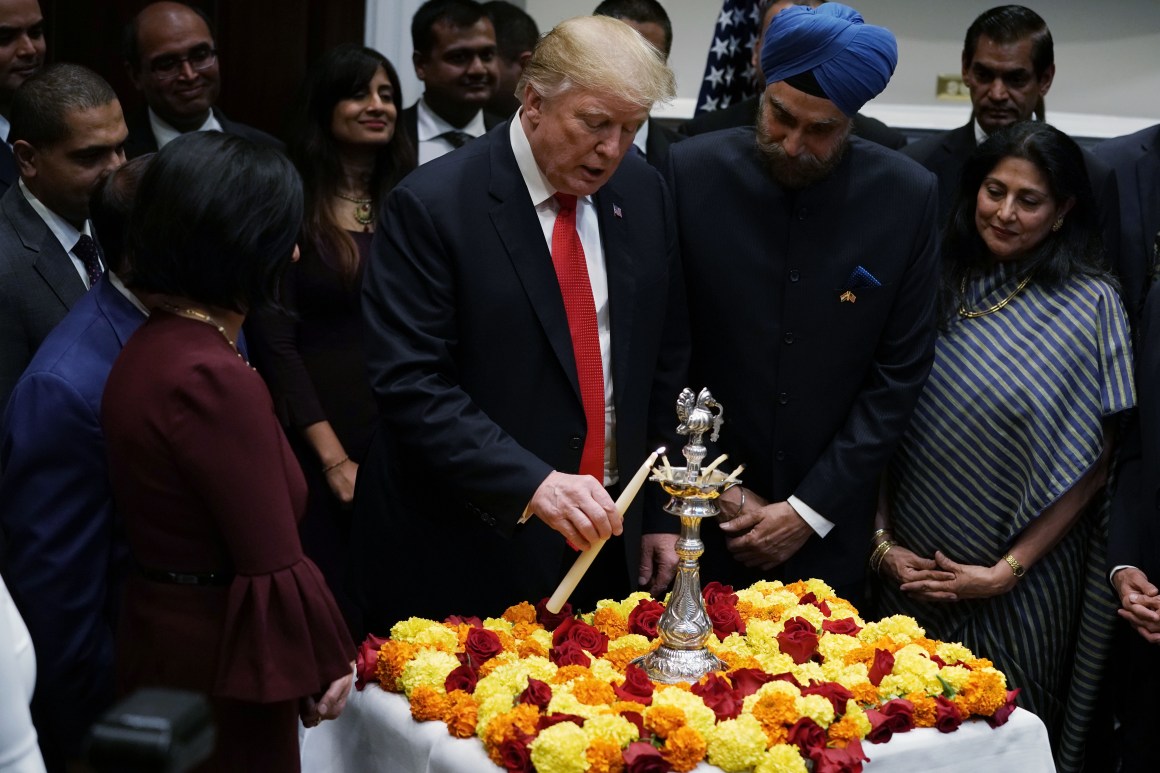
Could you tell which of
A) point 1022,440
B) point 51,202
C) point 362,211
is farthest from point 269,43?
point 1022,440

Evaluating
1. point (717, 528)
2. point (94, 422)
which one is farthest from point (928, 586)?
point (94, 422)

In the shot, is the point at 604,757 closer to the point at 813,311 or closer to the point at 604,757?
the point at 604,757

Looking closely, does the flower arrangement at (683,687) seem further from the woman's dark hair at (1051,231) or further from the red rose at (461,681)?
the woman's dark hair at (1051,231)

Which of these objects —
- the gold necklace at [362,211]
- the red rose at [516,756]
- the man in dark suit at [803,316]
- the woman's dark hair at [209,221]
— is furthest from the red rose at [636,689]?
the gold necklace at [362,211]

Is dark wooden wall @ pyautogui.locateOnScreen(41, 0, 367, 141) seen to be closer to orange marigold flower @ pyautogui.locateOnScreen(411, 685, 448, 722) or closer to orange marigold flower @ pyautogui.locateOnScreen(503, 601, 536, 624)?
orange marigold flower @ pyautogui.locateOnScreen(503, 601, 536, 624)

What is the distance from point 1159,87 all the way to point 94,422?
19.0ft

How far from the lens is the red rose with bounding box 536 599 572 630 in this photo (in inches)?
96.7

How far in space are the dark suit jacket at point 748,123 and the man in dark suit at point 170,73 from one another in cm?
133

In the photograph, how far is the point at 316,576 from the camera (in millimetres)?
2090

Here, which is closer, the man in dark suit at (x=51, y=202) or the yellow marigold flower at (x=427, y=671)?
the yellow marigold flower at (x=427, y=671)

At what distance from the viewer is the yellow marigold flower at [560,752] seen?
1949 millimetres

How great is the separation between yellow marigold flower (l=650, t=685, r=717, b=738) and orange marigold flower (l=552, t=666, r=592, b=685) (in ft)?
0.41

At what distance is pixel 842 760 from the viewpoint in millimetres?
2029

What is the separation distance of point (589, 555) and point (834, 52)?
3.96ft
